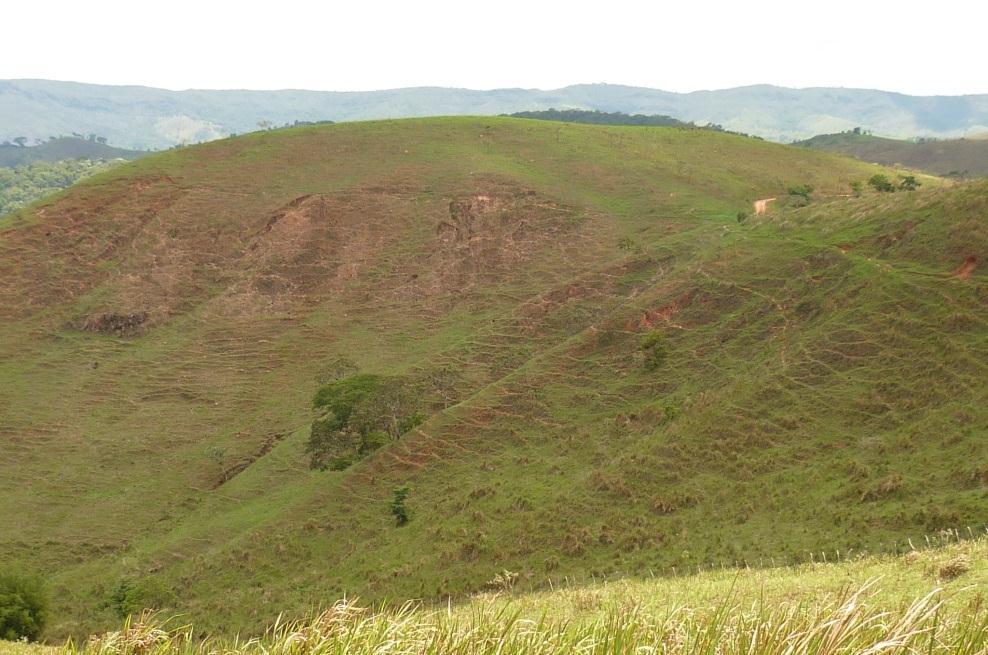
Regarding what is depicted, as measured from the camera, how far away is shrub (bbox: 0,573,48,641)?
77.7ft

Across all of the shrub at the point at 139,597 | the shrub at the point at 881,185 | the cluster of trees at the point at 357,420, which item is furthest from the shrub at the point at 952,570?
the shrub at the point at 881,185

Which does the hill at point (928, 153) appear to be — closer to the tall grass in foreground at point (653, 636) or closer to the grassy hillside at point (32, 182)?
the tall grass in foreground at point (653, 636)

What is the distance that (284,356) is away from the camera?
52.1m

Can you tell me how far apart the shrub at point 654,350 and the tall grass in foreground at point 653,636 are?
3080 centimetres

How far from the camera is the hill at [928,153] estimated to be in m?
140

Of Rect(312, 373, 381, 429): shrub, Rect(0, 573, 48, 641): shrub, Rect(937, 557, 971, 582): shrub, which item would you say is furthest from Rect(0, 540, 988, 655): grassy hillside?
Rect(312, 373, 381, 429): shrub

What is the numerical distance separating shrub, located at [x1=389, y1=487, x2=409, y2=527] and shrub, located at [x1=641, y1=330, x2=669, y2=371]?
12045 mm

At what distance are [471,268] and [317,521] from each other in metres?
29.7

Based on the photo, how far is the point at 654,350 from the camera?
3706 centimetres

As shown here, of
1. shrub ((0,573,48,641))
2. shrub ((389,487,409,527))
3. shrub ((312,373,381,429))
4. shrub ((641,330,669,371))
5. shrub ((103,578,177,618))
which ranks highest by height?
shrub ((641,330,669,371))

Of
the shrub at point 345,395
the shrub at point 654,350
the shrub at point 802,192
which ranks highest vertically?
the shrub at point 802,192

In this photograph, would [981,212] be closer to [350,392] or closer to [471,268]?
[350,392]

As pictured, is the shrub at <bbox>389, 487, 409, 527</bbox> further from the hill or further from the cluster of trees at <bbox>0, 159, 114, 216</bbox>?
the cluster of trees at <bbox>0, 159, 114, 216</bbox>

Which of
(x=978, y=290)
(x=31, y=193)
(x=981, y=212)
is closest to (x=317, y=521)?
(x=978, y=290)
